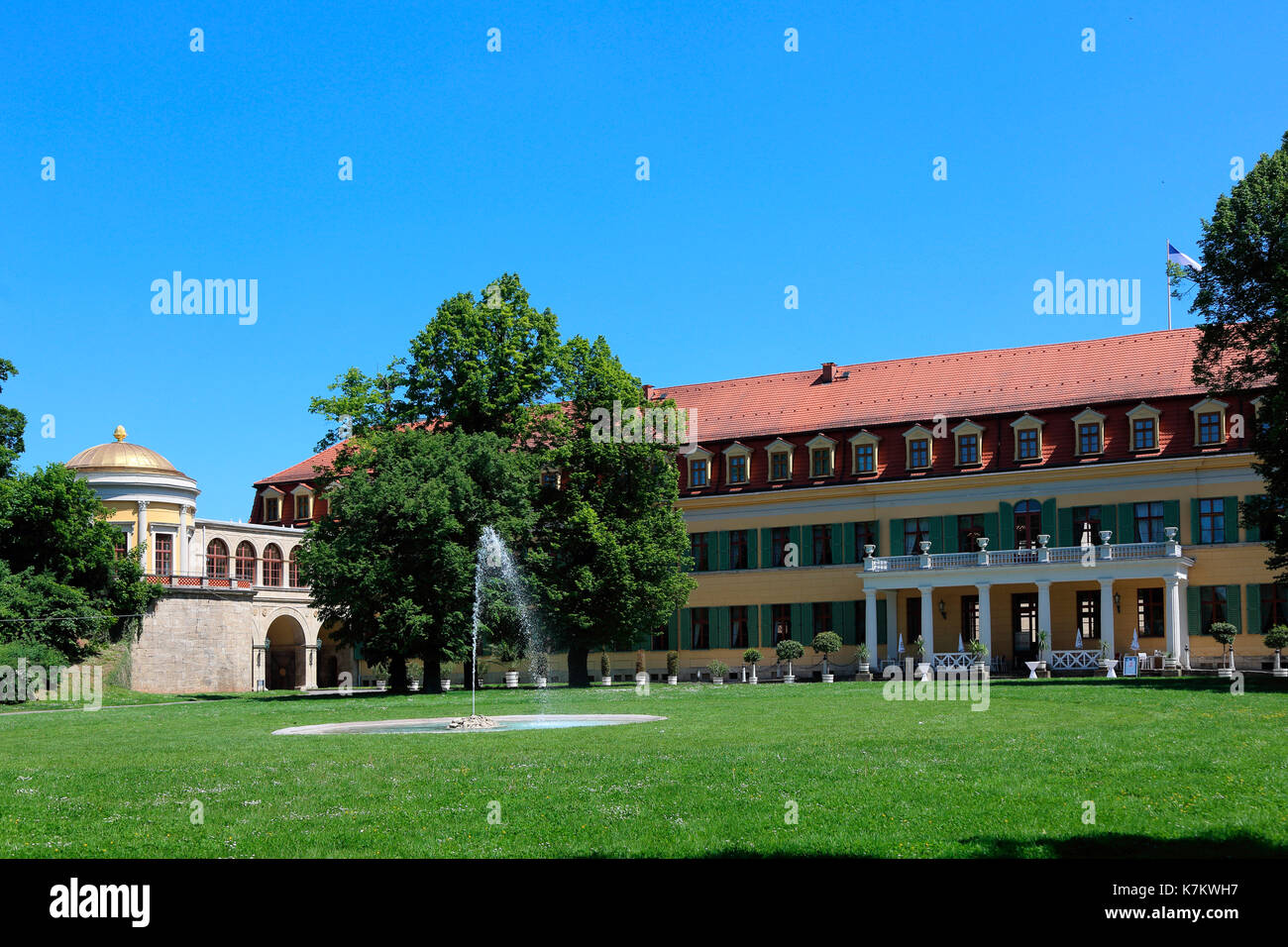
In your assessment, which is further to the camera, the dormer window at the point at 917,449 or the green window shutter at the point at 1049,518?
the dormer window at the point at 917,449

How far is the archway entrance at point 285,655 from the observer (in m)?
69.6

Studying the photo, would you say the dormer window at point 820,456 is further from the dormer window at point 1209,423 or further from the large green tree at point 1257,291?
the large green tree at point 1257,291

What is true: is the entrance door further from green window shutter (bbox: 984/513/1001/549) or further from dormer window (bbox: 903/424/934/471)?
dormer window (bbox: 903/424/934/471)

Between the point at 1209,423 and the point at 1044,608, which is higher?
the point at 1209,423

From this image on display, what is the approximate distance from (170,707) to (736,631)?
84.9 feet

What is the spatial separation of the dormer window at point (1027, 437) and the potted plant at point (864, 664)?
976cm

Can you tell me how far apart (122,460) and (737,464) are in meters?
29.8

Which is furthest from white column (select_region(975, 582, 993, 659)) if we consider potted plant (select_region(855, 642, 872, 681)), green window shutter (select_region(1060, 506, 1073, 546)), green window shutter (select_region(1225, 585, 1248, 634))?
green window shutter (select_region(1225, 585, 1248, 634))

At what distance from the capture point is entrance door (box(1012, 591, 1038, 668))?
5269cm

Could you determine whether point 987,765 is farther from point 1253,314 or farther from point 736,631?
point 736,631

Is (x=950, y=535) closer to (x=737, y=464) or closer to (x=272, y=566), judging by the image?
(x=737, y=464)

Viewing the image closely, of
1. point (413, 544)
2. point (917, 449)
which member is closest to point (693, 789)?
point (413, 544)

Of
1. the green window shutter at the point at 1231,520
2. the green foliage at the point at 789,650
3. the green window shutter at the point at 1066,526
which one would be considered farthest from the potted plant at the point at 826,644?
the green window shutter at the point at 1231,520

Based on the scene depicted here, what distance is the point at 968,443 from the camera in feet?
178
